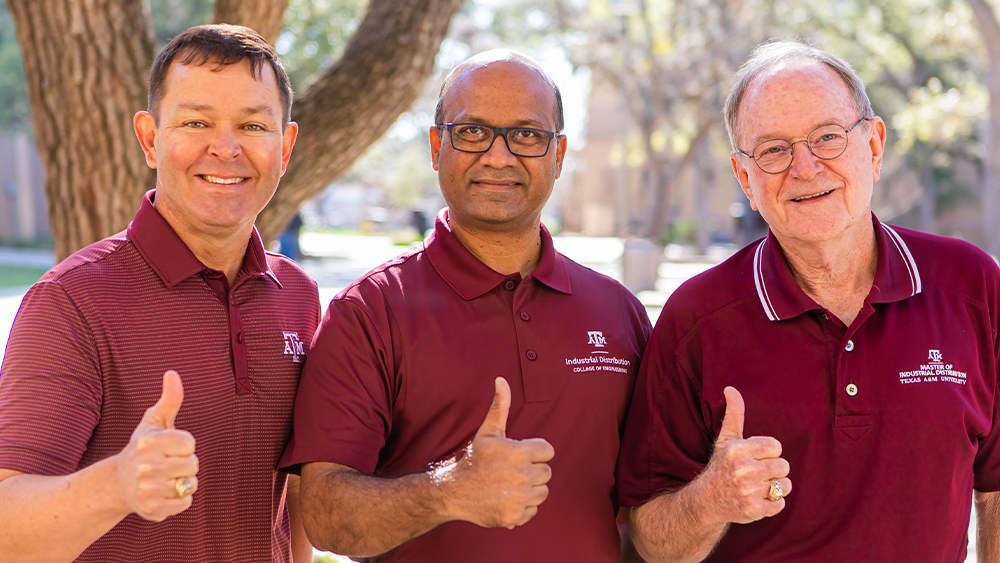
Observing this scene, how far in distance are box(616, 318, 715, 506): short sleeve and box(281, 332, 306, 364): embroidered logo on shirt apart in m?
1.12

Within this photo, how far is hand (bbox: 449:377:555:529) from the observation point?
2131mm

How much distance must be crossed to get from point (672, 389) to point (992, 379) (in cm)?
101

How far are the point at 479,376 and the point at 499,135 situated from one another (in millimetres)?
818

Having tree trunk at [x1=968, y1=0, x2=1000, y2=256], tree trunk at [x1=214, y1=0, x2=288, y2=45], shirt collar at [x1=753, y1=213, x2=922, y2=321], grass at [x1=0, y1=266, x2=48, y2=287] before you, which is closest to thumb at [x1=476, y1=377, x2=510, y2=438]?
shirt collar at [x1=753, y1=213, x2=922, y2=321]

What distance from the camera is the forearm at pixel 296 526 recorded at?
9.42 ft

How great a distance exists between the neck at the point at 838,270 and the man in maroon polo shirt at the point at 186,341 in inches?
65.6

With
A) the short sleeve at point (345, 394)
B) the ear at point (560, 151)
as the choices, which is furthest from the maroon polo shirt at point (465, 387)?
the ear at point (560, 151)

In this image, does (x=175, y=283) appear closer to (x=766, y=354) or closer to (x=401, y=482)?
(x=401, y=482)

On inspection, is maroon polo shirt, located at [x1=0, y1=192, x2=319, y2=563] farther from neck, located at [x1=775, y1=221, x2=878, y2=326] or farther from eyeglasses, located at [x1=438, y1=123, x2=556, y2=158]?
neck, located at [x1=775, y1=221, x2=878, y2=326]

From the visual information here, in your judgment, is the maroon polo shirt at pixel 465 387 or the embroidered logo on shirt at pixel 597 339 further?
the embroidered logo on shirt at pixel 597 339

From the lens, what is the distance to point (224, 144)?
256 cm

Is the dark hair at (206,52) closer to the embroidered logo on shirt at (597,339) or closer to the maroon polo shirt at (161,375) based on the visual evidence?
the maroon polo shirt at (161,375)

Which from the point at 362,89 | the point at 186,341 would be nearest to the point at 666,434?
the point at 186,341

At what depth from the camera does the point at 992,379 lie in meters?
2.71
